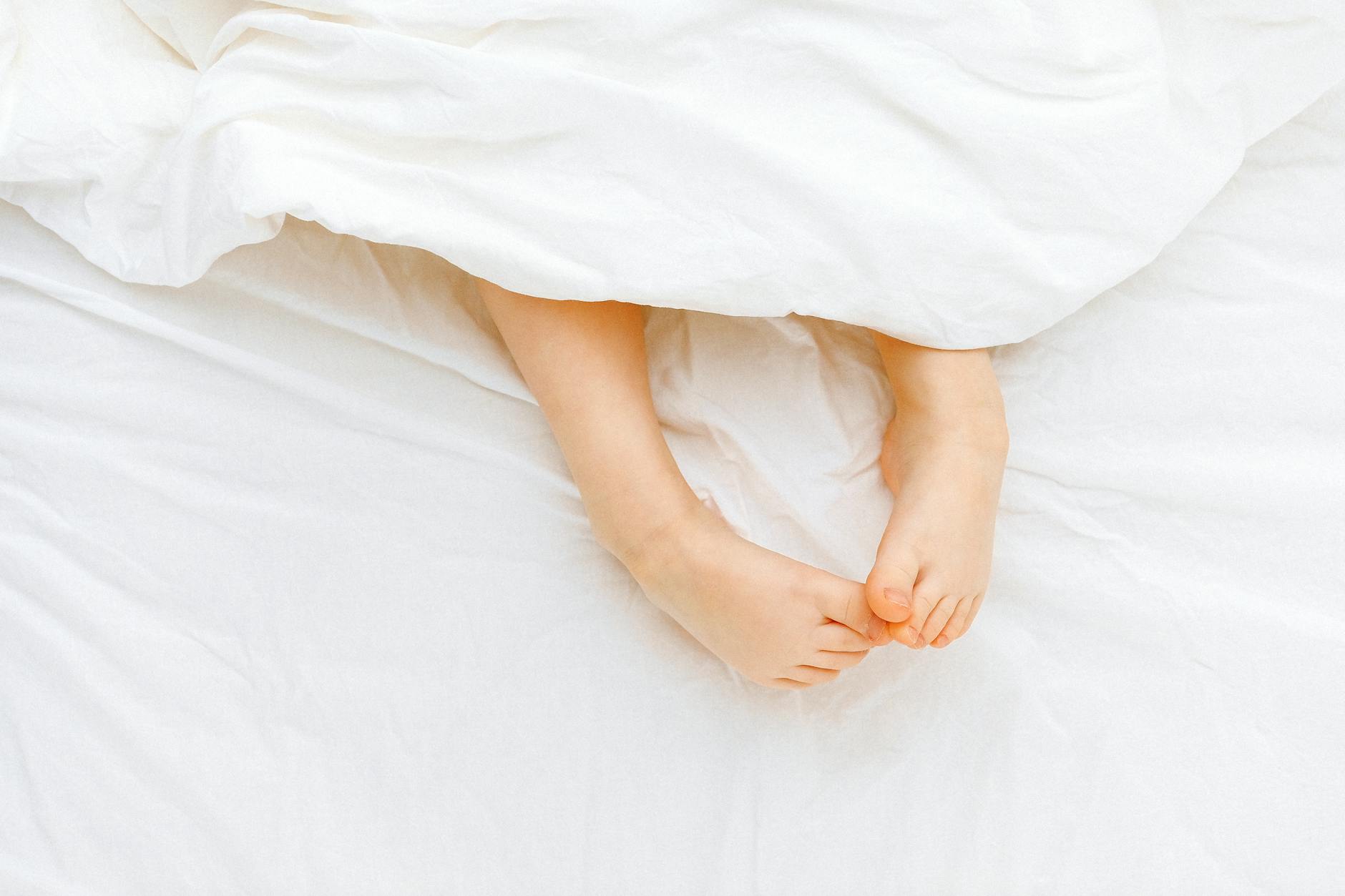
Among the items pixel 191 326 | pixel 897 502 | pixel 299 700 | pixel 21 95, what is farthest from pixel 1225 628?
pixel 21 95

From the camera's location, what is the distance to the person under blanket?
2.15 ft

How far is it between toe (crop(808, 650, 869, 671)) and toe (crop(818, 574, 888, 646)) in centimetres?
2

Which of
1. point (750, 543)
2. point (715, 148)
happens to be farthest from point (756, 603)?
point (715, 148)

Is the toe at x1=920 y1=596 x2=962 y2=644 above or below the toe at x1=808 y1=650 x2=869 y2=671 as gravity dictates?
above

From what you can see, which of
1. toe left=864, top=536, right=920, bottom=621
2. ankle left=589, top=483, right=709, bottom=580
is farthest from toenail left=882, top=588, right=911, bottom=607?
ankle left=589, top=483, right=709, bottom=580

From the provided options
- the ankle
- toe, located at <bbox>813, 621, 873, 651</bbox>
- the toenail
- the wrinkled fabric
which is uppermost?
the wrinkled fabric

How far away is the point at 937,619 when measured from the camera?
657 millimetres

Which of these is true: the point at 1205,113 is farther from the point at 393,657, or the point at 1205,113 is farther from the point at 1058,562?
the point at 393,657

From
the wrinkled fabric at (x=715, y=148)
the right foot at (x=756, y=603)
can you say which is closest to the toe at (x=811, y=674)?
the right foot at (x=756, y=603)

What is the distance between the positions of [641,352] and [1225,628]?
43 cm

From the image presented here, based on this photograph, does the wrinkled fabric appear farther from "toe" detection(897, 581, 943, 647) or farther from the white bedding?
"toe" detection(897, 581, 943, 647)

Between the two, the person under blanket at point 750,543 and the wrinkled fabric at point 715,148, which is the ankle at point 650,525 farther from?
the wrinkled fabric at point 715,148

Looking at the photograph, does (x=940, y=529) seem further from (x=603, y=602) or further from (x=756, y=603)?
(x=603, y=602)

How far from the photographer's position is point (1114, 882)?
665mm
